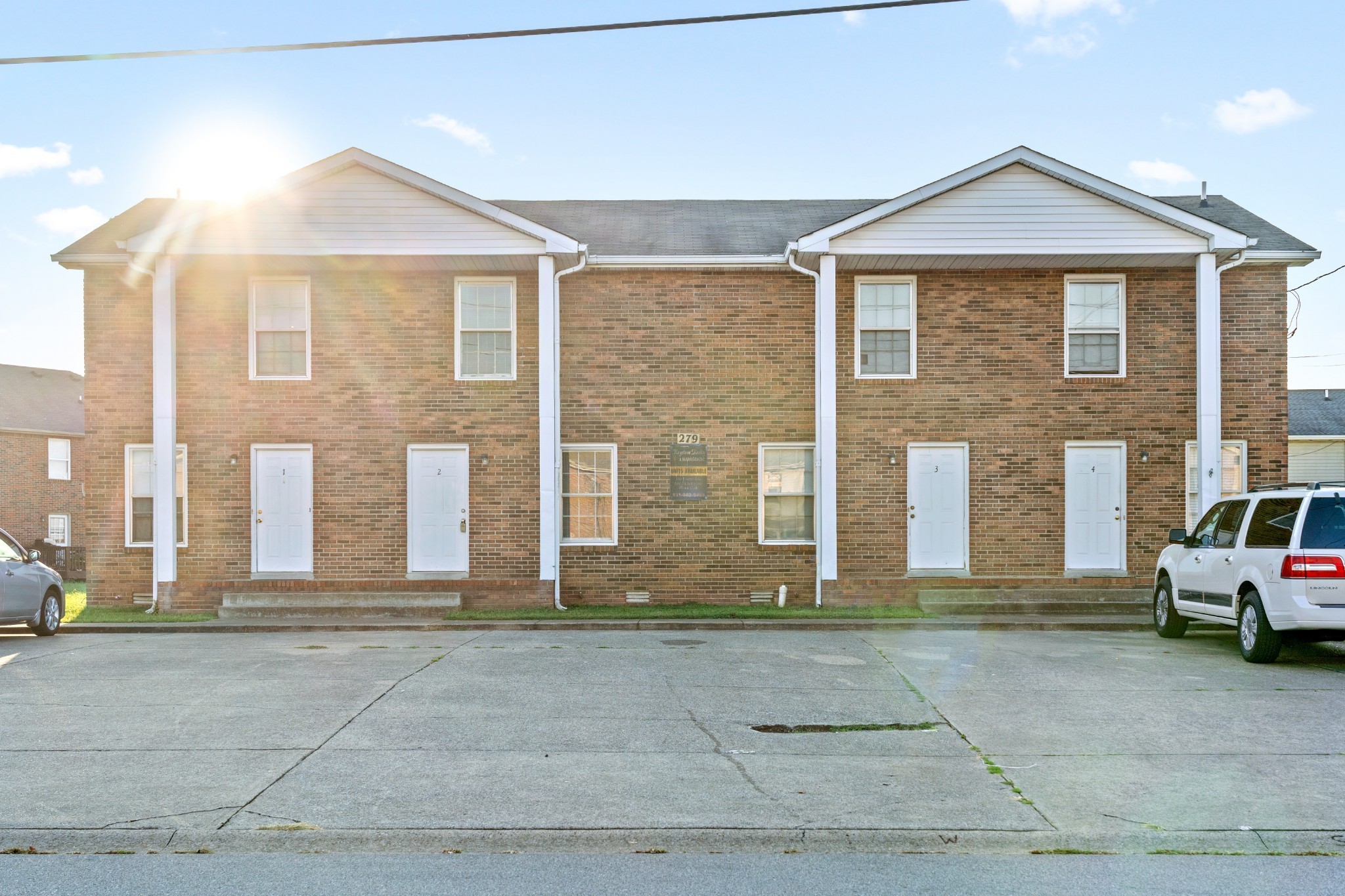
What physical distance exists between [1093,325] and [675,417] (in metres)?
6.99

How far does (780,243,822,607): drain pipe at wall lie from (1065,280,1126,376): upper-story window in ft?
13.5

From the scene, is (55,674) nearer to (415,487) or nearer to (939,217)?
(415,487)

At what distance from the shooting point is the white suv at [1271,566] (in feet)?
A: 36.3

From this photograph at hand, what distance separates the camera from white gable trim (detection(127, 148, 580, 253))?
16891mm

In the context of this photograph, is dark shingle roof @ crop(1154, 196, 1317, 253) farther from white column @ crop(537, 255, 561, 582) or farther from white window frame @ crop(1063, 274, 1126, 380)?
white column @ crop(537, 255, 561, 582)

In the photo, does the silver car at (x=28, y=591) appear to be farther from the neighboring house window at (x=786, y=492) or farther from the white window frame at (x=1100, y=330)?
the white window frame at (x=1100, y=330)

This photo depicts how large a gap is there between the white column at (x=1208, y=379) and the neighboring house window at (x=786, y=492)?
610 centimetres

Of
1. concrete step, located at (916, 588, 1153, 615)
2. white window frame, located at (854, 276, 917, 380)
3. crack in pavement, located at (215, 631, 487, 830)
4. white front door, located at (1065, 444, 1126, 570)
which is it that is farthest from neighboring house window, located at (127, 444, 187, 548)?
white front door, located at (1065, 444, 1126, 570)

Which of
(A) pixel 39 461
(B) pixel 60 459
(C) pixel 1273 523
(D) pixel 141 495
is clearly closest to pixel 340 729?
(C) pixel 1273 523

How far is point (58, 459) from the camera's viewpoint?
3744cm

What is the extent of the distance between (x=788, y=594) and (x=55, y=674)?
10.5 metres

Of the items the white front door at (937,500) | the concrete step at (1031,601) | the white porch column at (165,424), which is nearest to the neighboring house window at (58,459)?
the white porch column at (165,424)

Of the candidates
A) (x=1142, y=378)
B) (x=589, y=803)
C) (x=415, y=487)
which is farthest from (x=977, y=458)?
(x=589, y=803)

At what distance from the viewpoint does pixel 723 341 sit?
17.9 metres
